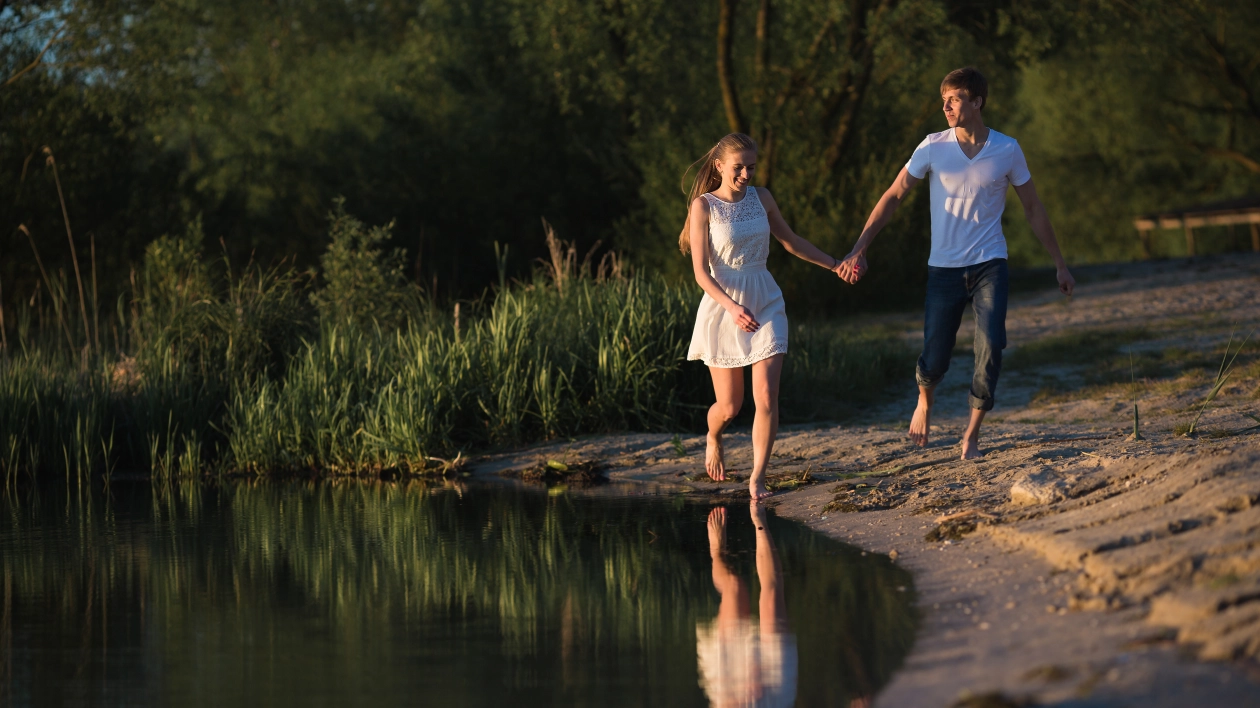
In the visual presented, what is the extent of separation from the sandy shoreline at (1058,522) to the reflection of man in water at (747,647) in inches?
15.7

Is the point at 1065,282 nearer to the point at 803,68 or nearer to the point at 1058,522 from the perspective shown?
the point at 1058,522

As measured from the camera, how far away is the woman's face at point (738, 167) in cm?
726

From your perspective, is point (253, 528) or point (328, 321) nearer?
point (253, 528)

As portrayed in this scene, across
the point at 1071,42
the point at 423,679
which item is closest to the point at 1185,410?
the point at 423,679

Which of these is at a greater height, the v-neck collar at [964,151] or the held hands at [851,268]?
the v-neck collar at [964,151]

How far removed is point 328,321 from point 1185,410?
716cm

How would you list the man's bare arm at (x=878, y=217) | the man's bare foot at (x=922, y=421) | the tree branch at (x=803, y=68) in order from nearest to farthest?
the man's bare arm at (x=878, y=217) → the man's bare foot at (x=922, y=421) → the tree branch at (x=803, y=68)

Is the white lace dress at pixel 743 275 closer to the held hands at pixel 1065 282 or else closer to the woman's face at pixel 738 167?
the woman's face at pixel 738 167

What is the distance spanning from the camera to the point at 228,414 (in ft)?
36.5

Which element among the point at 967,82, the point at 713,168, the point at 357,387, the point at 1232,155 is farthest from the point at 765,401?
the point at 1232,155

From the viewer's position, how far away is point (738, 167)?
727cm

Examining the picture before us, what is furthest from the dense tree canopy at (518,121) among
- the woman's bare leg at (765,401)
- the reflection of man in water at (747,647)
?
the reflection of man in water at (747,647)

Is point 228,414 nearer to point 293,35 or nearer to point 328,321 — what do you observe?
point 328,321

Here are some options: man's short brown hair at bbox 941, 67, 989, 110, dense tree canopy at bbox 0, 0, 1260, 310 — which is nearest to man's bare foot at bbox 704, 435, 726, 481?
man's short brown hair at bbox 941, 67, 989, 110
